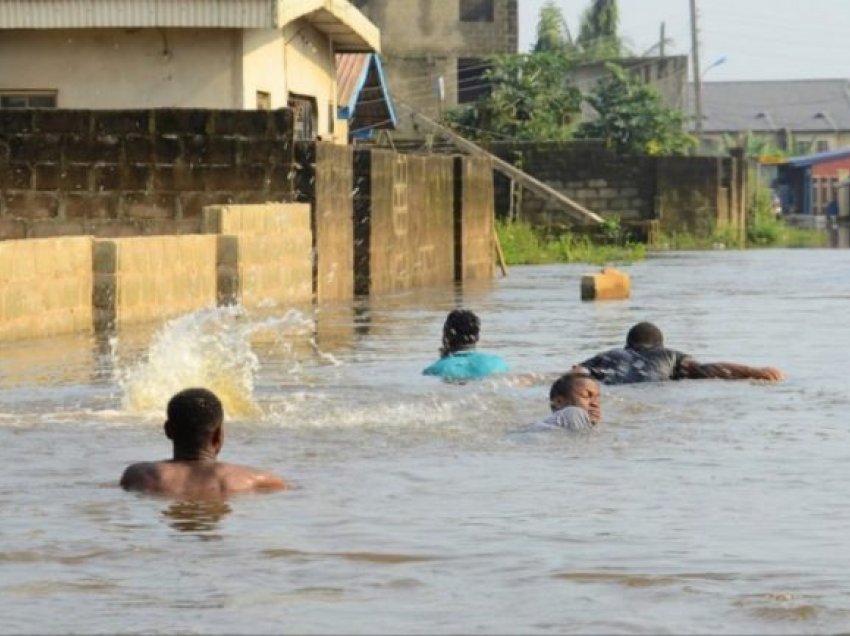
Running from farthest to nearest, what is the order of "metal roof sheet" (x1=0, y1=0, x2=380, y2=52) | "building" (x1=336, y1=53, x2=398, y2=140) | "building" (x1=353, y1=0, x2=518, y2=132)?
1. "building" (x1=353, y1=0, x2=518, y2=132)
2. "building" (x1=336, y1=53, x2=398, y2=140)
3. "metal roof sheet" (x1=0, y1=0, x2=380, y2=52)

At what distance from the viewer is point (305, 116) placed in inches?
1230

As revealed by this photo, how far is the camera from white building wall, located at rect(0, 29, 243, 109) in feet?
90.0

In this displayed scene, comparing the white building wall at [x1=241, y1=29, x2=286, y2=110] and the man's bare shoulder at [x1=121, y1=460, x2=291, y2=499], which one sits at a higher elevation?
the white building wall at [x1=241, y1=29, x2=286, y2=110]

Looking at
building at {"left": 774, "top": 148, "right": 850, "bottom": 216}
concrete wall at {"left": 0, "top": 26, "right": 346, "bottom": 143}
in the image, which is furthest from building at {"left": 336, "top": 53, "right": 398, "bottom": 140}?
building at {"left": 774, "top": 148, "right": 850, "bottom": 216}

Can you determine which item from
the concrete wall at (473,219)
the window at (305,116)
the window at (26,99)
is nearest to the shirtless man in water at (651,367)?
the window at (26,99)

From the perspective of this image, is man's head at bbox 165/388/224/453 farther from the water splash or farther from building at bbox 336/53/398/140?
building at bbox 336/53/398/140

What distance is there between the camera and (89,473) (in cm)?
1034

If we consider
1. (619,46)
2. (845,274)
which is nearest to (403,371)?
(845,274)

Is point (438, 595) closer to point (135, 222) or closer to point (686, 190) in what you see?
point (135, 222)

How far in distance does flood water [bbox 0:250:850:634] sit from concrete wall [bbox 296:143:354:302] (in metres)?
5.52

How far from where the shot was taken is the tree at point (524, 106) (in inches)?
1948

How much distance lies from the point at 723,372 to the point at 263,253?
8.18 metres

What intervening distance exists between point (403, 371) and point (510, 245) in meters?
23.8

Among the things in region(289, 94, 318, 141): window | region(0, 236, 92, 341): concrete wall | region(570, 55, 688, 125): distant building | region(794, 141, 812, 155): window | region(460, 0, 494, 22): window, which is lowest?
region(0, 236, 92, 341): concrete wall
